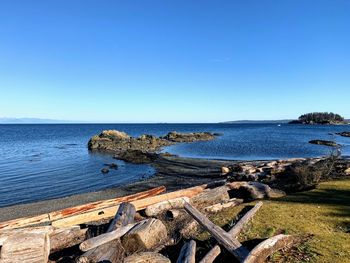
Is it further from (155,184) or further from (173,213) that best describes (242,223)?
(155,184)

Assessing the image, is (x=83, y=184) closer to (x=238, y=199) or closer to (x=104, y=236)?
(x=238, y=199)

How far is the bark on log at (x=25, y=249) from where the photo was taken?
7.41 metres

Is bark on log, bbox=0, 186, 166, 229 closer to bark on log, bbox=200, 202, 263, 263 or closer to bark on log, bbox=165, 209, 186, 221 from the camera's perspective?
bark on log, bbox=165, 209, 186, 221

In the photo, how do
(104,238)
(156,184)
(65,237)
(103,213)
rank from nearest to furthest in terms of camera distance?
(104,238), (65,237), (103,213), (156,184)

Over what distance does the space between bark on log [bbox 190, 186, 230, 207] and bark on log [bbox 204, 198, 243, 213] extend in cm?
42

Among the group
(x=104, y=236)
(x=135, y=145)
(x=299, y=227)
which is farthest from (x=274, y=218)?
(x=135, y=145)

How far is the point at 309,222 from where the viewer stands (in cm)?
988

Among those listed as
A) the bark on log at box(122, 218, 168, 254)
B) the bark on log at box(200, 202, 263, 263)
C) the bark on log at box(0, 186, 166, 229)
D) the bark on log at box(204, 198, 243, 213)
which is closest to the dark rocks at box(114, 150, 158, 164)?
the bark on log at box(0, 186, 166, 229)

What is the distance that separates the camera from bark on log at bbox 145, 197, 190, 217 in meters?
11.4

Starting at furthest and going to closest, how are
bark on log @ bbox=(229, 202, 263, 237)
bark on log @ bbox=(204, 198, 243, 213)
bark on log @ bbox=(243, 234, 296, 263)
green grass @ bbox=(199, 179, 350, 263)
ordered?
bark on log @ bbox=(204, 198, 243, 213), bark on log @ bbox=(229, 202, 263, 237), green grass @ bbox=(199, 179, 350, 263), bark on log @ bbox=(243, 234, 296, 263)

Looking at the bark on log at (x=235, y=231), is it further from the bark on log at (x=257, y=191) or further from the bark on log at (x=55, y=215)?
the bark on log at (x=55, y=215)

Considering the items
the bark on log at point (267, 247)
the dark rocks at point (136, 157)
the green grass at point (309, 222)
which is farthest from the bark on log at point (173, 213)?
the dark rocks at point (136, 157)

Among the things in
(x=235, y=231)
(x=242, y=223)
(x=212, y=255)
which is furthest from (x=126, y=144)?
(x=212, y=255)

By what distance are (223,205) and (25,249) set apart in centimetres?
688
